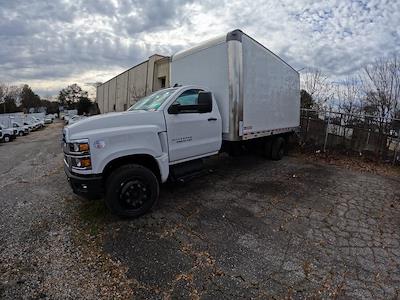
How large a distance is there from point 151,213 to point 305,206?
111 inches

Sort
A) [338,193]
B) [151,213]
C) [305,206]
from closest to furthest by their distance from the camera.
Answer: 1. [151,213]
2. [305,206]
3. [338,193]

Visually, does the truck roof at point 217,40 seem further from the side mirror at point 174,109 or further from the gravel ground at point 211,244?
the gravel ground at point 211,244

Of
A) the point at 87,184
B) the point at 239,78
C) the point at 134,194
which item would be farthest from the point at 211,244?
the point at 239,78

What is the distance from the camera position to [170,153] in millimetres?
4668

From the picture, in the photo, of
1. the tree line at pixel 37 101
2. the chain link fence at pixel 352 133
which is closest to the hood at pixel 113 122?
the chain link fence at pixel 352 133

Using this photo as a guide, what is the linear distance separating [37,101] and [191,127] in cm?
10334

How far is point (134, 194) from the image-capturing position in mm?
4168

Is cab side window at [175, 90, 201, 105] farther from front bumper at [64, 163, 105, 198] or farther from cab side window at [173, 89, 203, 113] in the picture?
front bumper at [64, 163, 105, 198]

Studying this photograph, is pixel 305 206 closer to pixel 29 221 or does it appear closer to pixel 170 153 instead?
pixel 170 153

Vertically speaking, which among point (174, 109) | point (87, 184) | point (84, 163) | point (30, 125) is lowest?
point (87, 184)

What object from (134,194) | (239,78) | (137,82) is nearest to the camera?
(134,194)

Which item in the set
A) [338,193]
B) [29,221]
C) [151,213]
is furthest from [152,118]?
[338,193]

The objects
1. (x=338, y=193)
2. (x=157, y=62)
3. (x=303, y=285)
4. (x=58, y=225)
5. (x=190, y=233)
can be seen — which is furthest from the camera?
(x=157, y=62)

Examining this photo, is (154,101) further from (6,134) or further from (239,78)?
(6,134)
